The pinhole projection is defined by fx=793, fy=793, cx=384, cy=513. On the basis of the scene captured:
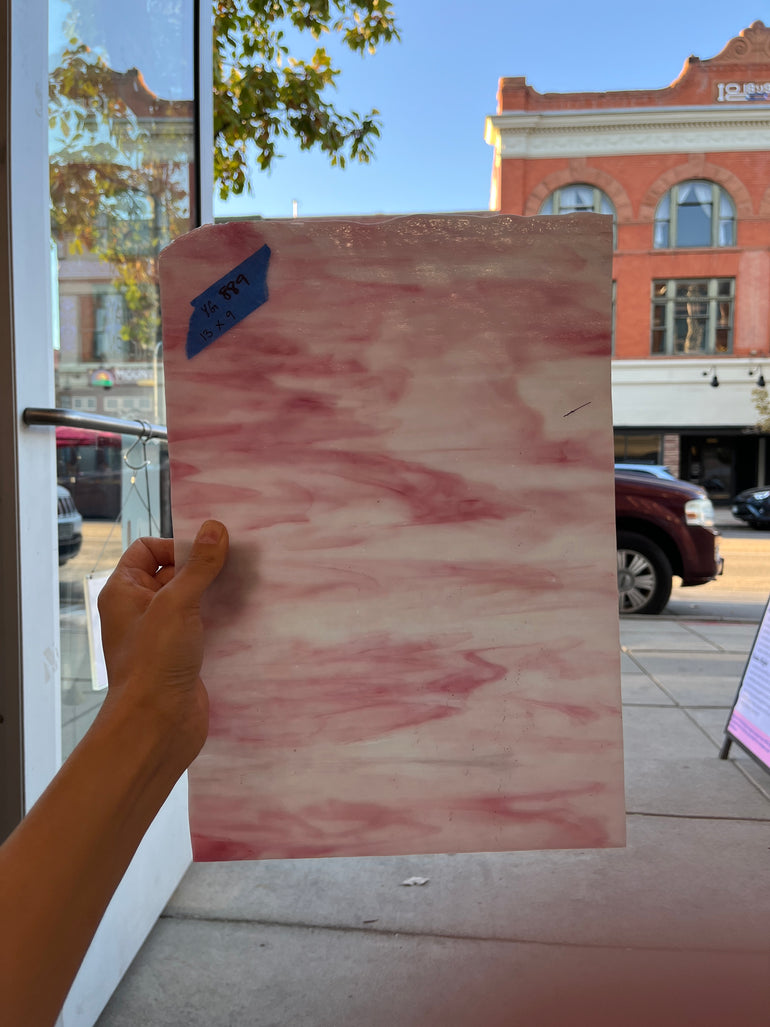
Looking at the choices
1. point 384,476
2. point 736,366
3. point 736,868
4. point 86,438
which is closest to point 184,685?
point 384,476

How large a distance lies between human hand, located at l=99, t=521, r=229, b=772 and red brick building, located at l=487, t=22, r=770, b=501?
74.9 feet

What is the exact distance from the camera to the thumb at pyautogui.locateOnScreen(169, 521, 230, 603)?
3.26 ft

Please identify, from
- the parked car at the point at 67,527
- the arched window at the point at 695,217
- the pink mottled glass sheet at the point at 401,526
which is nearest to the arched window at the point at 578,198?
the arched window at the point at 695,217

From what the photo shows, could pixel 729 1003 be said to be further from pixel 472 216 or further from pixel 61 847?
pixel 472 216

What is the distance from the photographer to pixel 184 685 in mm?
991

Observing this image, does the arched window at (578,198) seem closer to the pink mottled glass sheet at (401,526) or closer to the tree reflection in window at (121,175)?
the tree reflection in window at (121,175)

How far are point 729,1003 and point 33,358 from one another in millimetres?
2243

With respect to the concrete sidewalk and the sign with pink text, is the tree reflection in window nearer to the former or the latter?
the concrete sidewalk

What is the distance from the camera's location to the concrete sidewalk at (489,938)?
2008 mm

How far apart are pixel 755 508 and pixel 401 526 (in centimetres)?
1699

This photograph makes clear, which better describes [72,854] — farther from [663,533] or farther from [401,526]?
[663,533]

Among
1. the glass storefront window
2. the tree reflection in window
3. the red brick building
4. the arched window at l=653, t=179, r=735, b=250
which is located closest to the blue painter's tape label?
the glass storefront window

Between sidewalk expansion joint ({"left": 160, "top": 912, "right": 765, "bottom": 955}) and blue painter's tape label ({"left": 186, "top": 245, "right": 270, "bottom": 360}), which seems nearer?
blue painter's tape label ({"left": 186, "top": 245, "right": 270, "bottom": 360})

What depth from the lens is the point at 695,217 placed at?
23000 mm
